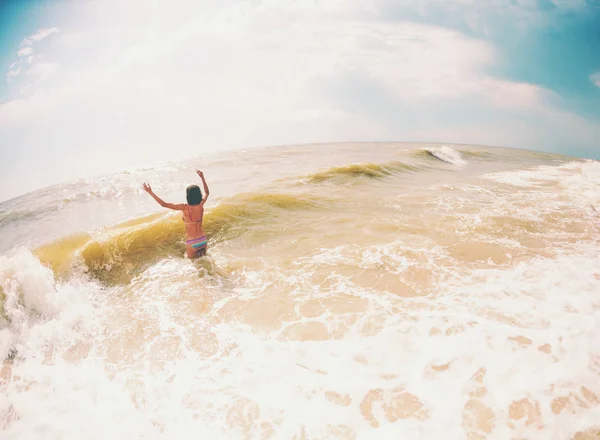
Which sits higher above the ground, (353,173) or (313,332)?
(353,173)

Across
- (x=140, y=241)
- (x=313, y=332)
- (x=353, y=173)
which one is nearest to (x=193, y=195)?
(x=140, y=241)

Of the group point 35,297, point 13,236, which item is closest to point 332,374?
point 35,297

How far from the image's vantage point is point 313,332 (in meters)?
3.98

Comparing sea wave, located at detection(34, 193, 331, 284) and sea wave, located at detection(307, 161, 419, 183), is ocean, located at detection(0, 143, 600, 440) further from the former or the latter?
sea wave, located at detection(307, 161, 419, 183)

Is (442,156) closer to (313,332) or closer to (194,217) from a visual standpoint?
Answer: (194,217)

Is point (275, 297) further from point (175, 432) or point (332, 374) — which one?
point (175, 432)

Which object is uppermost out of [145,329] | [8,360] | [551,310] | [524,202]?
[524,202]

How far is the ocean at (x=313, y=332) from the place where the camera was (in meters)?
2.83

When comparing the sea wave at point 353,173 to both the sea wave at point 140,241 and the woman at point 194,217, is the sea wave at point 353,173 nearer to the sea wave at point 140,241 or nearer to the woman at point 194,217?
the sea wave at point 140,241

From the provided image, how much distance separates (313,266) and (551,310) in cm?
371

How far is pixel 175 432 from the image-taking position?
2.77 meters

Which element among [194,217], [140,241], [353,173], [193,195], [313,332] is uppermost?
[353,173]

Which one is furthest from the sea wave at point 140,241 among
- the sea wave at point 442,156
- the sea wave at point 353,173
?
the sea wave at point 442,156

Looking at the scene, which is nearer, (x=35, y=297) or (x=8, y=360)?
(x=8, y=360)
